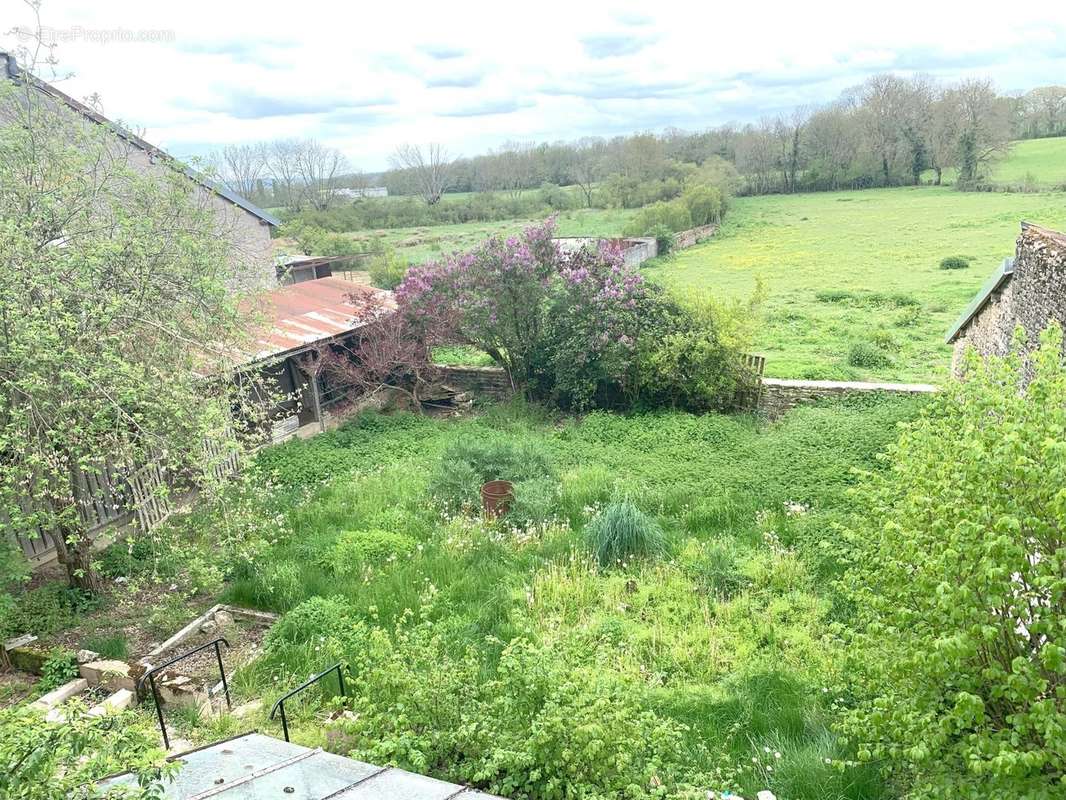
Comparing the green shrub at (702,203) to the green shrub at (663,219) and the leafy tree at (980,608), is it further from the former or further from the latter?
the leafy tree at (980,608)

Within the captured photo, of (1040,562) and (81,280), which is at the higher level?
(81,280)

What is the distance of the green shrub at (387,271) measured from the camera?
1214 inches

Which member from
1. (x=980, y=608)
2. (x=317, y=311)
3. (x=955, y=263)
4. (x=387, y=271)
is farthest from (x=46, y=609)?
(x=955, y=263)

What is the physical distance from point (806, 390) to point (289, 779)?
13.6 m

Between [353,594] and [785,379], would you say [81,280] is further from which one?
[785,379]

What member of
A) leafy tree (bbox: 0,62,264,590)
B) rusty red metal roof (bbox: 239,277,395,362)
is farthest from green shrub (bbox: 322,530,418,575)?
rusty red metal roof (bbox: 239,277,395,362)

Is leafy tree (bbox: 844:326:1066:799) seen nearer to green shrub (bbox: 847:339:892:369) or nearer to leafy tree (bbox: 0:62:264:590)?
leafy tree (bbox: 0:62:264:590)

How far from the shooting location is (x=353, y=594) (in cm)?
817

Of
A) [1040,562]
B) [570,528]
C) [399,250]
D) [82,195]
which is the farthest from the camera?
[399,250]

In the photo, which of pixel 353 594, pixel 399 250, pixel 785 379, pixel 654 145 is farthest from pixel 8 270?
pixel 654 145

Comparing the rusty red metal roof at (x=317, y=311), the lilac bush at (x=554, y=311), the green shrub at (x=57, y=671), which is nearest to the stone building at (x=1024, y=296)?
the lilac bush at (x=554, y=311)

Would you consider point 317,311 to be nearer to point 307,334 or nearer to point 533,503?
point 307,334

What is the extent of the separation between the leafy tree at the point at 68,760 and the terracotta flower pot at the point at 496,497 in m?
7.48

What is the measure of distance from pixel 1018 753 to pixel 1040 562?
0.97m
